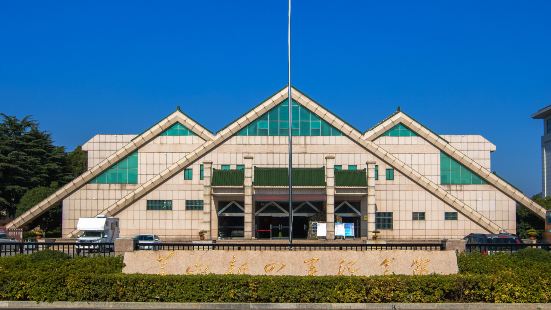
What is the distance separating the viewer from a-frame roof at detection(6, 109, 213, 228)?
55.4 m

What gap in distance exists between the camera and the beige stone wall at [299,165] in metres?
55.2

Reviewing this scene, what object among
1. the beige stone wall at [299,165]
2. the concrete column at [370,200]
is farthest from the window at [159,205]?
the concrete column at [370,200]

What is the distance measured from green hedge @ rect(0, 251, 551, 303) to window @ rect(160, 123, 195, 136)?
41595 millimetres

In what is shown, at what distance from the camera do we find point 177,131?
60.0 metres

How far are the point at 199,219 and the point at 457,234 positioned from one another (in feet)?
77.0

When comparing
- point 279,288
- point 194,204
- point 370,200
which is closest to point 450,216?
point 370,200

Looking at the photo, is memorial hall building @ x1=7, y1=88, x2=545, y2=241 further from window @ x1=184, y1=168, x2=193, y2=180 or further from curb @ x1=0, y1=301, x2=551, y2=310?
curb @ x1=0, y1=301, x2=551, y2=310

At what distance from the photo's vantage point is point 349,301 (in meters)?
17.9

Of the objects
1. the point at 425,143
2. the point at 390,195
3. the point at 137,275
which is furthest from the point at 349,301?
the point at 425,143

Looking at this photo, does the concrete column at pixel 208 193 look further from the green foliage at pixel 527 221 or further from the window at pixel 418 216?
the green foliage at pixel 527 221

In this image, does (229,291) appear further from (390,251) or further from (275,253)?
(390,251)

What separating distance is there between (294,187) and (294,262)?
33178 millimetres

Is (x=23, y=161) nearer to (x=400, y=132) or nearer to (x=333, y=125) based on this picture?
(x=333, y=125)

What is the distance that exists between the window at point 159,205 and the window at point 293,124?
32.6 feet
